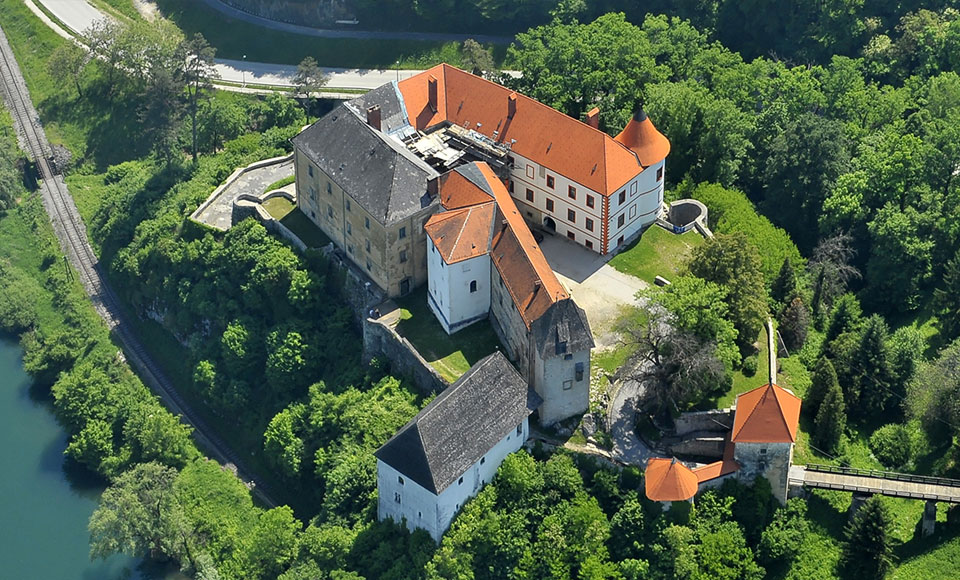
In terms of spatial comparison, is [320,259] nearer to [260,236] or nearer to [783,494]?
[260,236]

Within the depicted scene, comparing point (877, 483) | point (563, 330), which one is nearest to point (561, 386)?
point (563, 330)

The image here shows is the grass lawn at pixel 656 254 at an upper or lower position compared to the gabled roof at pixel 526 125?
→ lower

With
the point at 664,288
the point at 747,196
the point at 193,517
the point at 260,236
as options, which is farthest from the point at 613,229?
the point at 193,517

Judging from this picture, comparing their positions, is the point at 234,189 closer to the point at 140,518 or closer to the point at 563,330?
the point at 140,518

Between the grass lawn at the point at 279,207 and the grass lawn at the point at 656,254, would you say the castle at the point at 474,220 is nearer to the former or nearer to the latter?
the grass lawn at the point at 656,254

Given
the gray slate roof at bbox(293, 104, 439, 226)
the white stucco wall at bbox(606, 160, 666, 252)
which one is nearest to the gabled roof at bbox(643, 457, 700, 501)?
the white stucco wall at bbox(606, 160, 666, 252)

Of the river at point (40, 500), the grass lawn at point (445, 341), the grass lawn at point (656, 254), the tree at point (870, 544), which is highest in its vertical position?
the grass lawn at point (656, 254)

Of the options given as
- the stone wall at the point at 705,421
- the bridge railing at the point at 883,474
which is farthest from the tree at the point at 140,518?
the bridge railing at the point at 883,474

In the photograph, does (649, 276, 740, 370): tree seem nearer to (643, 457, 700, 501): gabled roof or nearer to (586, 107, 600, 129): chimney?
(643, 457, 700, 501): gabled roof
